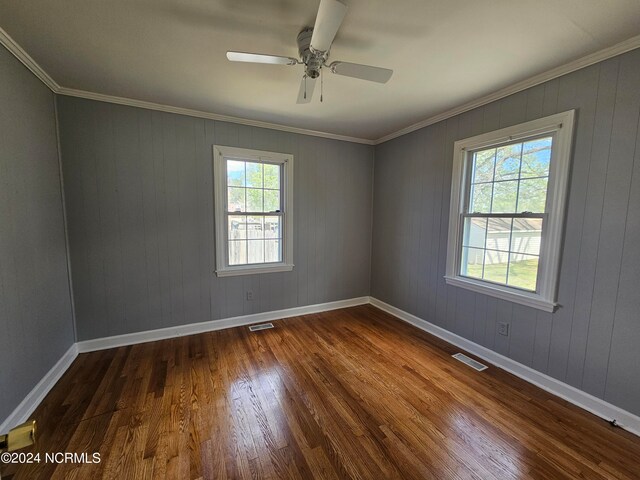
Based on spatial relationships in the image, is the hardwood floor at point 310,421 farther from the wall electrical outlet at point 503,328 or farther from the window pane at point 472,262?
the window pane at point 472,262

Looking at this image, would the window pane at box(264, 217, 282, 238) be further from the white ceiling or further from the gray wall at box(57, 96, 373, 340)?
the white ceiling

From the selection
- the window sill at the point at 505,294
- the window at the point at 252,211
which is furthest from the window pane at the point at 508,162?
the window at the point at 252,211

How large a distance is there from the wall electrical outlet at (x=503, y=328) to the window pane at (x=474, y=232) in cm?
76

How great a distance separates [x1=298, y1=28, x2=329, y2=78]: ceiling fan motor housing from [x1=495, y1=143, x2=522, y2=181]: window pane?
1.90 meters

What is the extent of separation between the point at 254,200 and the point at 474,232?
8.35ft

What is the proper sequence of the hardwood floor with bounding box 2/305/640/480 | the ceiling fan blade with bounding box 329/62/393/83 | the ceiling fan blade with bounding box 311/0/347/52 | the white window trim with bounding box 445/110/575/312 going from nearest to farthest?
the ceiling fan blade with bounding box 311/0/347/52 < the hardwood floor with bounding box 2/305/640/480 < the ceiling fan blade with bounding box 329/62/393/83 < the white window trim with bounding box 445/110/575/312

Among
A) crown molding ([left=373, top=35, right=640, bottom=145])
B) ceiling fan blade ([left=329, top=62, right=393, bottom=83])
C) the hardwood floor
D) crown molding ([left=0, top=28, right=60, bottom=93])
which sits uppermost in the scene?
crown molding ([left=373, top=35, right=640, bottom=145])

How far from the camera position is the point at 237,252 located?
131 inches

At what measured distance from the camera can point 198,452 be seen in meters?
1.57

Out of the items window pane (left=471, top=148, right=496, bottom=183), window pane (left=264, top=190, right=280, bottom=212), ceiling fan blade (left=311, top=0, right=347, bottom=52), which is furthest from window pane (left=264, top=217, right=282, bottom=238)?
window pane (left=471, top=148, right=496, bottom=183)

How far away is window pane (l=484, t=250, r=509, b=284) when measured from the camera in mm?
2508

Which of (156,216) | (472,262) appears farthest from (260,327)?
(472,262)

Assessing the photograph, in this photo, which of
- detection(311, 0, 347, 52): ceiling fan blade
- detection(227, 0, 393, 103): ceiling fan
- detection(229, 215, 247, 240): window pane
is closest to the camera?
detection(311, 0, 347, 52): ceiling fan blade

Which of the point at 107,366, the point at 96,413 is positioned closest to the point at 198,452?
the point at 96,413
